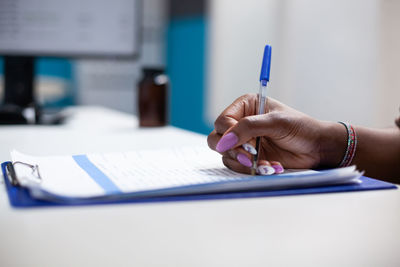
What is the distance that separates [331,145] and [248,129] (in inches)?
6.9

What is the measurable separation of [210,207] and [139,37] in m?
1.27

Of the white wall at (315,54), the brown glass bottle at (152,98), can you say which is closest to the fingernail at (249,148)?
the brown glass bottle at (152,98)

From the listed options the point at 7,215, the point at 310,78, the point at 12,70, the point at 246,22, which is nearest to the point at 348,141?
the point at 7,215

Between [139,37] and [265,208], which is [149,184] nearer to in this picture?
[265,208]

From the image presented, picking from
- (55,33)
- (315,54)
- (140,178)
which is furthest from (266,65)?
(315,54)

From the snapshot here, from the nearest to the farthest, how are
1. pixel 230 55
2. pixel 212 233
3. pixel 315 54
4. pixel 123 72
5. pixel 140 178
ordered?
1. pixel 212 233
2. pixel 140 178
3. pixel 315 54
4. pixel 230 55
5. pixel 123 72

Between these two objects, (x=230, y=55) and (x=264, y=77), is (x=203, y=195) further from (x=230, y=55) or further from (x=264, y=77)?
(x=230, y=55)

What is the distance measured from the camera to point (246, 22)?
9.54 feet

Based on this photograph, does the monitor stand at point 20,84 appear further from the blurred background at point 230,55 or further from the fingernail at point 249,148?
the fingernail at point 249,148

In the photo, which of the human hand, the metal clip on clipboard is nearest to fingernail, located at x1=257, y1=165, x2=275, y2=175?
the human hand

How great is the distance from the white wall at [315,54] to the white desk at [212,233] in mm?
1669

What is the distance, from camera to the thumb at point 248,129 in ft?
1.69

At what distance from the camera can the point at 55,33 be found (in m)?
1.49

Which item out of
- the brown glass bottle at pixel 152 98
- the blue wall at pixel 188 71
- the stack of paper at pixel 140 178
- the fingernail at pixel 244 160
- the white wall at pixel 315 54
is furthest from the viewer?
the blue wall at pixel 188 71
